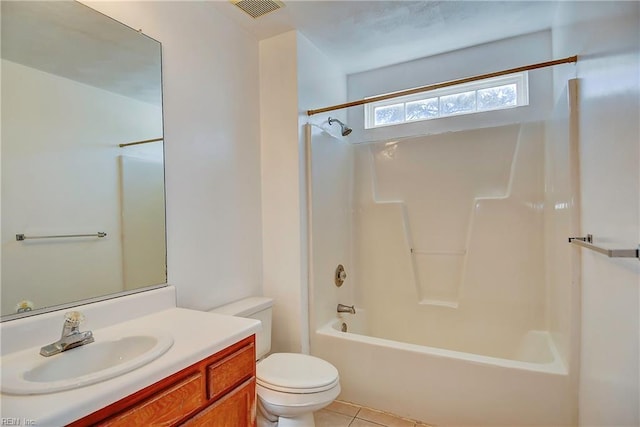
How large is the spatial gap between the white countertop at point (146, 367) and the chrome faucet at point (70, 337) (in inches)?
2.8

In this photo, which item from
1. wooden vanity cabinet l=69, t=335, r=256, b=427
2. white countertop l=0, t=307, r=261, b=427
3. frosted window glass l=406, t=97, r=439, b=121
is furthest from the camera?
frosted window glass l=406, t=97, r=439, b=121

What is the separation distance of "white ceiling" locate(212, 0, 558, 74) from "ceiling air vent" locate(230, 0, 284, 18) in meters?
0.04

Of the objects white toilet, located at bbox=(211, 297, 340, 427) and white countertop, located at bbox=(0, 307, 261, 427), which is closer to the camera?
white countertop, located at bbox=(0, 307, 261, 427)

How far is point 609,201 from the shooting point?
44.6 inches

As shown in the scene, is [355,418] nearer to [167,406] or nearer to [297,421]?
[297,421]

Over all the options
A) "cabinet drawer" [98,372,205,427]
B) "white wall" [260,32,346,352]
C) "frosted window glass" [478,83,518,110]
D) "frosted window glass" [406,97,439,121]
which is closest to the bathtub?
"white wall" [260,32,346,352]

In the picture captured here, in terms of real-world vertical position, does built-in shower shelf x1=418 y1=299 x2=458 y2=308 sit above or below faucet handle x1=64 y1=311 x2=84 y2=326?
below

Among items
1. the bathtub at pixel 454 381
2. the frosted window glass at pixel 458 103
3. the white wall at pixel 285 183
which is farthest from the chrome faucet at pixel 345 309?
the frosted window glass at pixel 458 103

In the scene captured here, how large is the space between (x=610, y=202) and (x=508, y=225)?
1237 millimetres

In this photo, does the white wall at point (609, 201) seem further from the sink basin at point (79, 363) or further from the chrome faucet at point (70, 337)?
the chrome faucet at point (70, 337)

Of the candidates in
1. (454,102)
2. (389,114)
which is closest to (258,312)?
(389,114)

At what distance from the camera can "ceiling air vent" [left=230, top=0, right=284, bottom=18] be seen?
1.79 m

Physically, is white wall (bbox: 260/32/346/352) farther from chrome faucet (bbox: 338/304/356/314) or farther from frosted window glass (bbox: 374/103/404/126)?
frosted window glass (bbox: 374/103/404/126)

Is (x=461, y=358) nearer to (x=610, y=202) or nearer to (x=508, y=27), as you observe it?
(x=610, y=202)
